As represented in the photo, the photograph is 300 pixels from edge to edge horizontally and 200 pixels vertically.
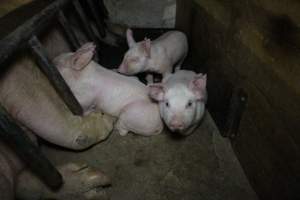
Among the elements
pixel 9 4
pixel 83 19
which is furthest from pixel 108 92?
pixel 9 4

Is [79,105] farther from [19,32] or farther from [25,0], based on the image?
[25,0]

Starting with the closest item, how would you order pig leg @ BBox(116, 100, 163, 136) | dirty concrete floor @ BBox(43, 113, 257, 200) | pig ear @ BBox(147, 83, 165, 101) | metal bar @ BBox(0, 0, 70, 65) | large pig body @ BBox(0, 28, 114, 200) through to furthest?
metal bar @ BBox(0, 0, 70, 65)
large pig body @ BBox(0, 28, 114, 200)
dirty concrete floor @ BBox(43, 113, 257, 200)
pig ear @ BBox(147, 83, 165, 101)
pig leg @ BBox(116, 100, 163, 136)

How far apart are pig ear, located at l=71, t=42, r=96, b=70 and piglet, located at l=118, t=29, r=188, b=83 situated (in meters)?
0.50

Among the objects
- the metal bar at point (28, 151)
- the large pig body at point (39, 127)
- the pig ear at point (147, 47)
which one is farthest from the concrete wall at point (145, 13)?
the metal bar at point (28, 151)

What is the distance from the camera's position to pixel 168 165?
2623mm

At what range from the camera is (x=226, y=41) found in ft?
8.07

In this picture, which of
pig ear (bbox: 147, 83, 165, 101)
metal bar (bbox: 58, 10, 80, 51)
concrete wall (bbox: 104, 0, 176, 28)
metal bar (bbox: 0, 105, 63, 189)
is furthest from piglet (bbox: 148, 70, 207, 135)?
concrete wall (bbox: 104, 0, 176, 28)

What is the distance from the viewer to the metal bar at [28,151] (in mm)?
1831

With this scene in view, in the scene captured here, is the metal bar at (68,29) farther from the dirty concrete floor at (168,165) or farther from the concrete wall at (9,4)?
the dirty concrete floor at (168,165)

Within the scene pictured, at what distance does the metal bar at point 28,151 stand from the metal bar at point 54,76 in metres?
0.62

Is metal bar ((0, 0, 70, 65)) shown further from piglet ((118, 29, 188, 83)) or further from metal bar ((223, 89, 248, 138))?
metal bar ((223, 89, 248, 138))

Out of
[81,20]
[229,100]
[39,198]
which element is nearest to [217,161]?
[229,100]

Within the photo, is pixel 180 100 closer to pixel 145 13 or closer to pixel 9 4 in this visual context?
pixel 9 4

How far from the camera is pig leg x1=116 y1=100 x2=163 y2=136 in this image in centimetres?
269
